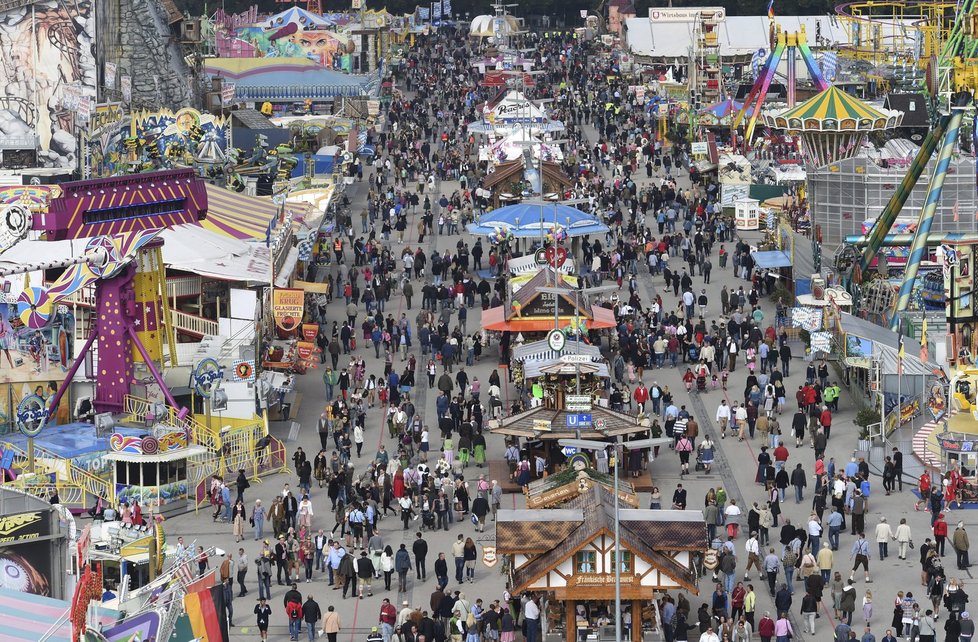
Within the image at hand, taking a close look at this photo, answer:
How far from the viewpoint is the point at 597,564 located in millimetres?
39781

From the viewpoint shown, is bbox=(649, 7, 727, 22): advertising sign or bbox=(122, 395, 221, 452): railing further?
bbox=(649, 7, 727, 22): advertising sign

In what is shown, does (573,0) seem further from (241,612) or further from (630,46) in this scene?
(241,612)

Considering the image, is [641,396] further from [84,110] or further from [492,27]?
[492,27]

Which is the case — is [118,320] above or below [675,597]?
above

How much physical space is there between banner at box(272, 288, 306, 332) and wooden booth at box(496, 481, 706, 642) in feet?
72.6

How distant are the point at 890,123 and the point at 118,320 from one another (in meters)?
36.5

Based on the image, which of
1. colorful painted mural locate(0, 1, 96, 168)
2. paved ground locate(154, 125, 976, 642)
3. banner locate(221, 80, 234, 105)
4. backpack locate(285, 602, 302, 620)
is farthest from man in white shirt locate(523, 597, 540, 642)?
banner locate(221, 80, 234, 105)

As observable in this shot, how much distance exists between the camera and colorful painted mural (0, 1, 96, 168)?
287 feet

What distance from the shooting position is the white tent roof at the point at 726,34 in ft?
475

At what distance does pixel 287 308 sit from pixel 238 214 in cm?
755

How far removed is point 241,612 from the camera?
1679 inches

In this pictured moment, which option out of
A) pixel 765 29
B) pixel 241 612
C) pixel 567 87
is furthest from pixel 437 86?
pixel 241 612

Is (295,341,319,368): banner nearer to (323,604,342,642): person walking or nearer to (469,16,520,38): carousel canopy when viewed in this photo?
(323,604,342,642): person walking

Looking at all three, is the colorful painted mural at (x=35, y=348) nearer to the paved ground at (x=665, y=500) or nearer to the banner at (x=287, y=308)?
the paved ground at (x=665, y=500)
